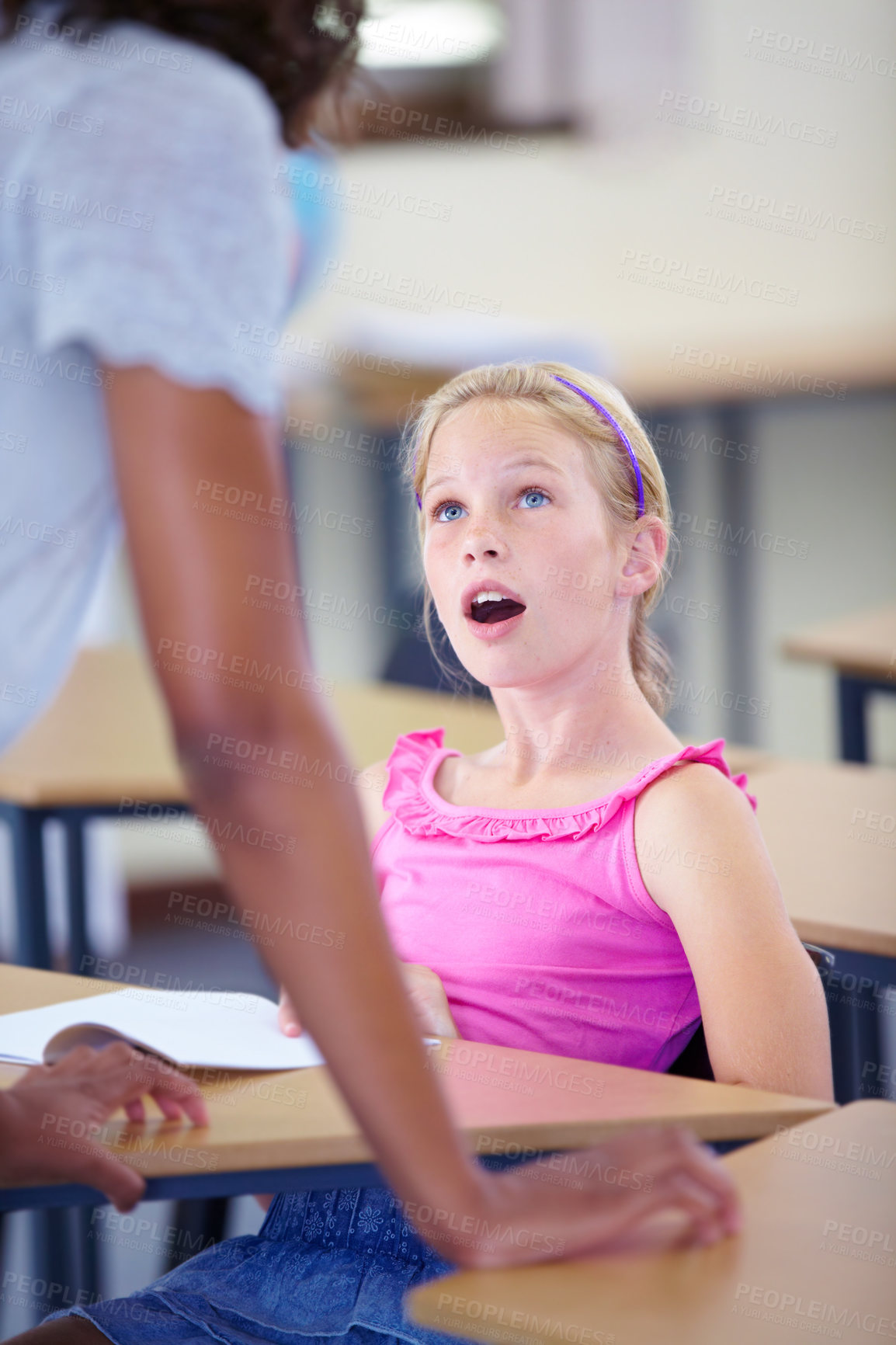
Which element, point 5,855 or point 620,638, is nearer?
point 620,638

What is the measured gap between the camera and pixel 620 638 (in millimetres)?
1382

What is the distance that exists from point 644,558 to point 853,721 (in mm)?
1419

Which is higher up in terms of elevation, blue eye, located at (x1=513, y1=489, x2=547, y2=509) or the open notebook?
blue eye, located at (x1=513, y1=489, x2=547, y2=509)

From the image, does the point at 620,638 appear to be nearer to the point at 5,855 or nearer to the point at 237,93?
the point at 237,93

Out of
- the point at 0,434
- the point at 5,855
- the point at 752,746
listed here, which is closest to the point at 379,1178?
the point at 0,434

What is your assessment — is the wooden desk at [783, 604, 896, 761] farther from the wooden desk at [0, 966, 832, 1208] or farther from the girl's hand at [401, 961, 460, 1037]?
the wooden desk at [0, 966, 832, 1208]

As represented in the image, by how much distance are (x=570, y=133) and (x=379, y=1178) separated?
14.9 ft
